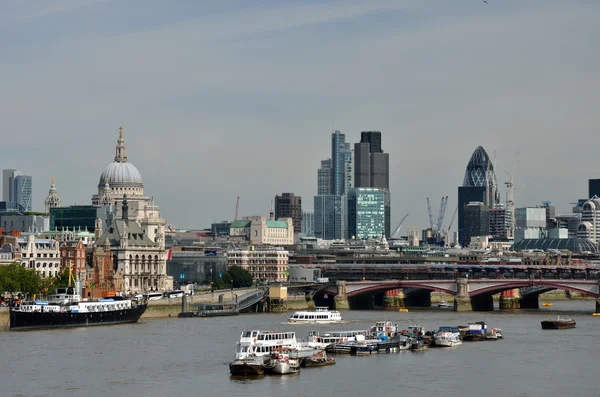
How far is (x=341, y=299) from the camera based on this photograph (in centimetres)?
16638

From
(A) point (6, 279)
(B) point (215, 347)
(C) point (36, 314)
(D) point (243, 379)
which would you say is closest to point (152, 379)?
(D) point (243, 379)

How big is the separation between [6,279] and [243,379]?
5343 centimetres

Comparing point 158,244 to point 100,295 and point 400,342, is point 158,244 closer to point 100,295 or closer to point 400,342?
point 100,295

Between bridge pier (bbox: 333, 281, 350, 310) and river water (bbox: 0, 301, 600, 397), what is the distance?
40.7m

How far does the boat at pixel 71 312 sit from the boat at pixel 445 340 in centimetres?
3328

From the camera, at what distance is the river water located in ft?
268

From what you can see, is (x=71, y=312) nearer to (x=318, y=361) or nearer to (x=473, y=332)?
(x=473, y=332)

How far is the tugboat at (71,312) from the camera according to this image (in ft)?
390

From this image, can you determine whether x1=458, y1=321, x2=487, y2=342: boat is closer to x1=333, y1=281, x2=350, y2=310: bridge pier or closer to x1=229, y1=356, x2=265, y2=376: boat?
x1=229, y1=356, x2=265, y2=376: boat

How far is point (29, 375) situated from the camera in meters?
87.4

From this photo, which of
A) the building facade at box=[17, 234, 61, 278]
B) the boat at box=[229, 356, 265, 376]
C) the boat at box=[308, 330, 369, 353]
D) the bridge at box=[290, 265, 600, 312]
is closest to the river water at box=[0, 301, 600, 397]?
the boat at box=[229, 356, 265, 376]

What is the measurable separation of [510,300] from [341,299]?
21.5 m

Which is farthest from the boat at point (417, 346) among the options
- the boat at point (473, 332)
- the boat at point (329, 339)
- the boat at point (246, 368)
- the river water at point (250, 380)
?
the boat at point (246, 368)

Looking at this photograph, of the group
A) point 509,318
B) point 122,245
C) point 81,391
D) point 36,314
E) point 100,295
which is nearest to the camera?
point 81,391
